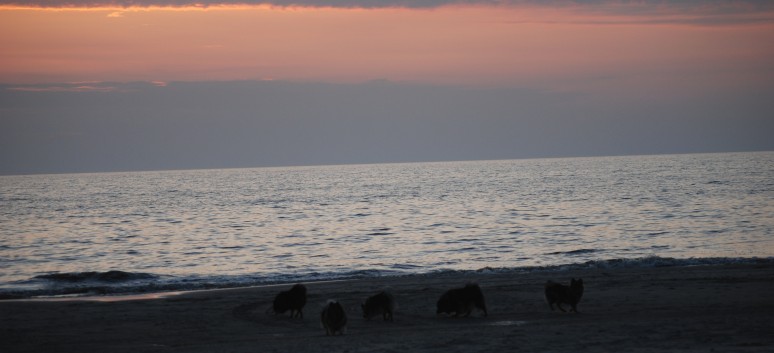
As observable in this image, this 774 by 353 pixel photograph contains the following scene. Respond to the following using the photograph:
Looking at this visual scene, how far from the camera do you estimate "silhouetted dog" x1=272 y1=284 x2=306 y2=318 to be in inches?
661

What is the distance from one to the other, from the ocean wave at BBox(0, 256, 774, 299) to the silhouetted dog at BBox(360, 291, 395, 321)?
1036cm

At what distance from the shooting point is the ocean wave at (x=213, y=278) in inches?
983

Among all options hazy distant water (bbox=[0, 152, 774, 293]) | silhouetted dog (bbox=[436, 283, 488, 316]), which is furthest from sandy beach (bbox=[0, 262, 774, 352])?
hazy distant water (bbox=[0, 152, 774, 293])

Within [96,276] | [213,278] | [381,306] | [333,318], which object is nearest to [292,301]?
[381,306]

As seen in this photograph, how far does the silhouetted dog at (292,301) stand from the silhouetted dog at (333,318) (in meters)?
2.37

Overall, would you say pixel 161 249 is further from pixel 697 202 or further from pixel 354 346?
A: pixel 697 202

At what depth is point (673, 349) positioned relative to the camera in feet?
38.8

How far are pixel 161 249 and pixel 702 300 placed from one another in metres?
28.9

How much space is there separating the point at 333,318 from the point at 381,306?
75.4 inches

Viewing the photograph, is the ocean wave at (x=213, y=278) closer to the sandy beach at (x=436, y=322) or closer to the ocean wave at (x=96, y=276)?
the ocean wave at (x=96, y=276)

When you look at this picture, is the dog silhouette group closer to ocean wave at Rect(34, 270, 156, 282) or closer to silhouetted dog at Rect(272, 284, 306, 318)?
silhouetted dog at Rect(272, 284, 306, 318)

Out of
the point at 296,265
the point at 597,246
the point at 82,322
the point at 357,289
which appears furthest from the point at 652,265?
the point at 82,322

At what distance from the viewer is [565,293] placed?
16.2 metres

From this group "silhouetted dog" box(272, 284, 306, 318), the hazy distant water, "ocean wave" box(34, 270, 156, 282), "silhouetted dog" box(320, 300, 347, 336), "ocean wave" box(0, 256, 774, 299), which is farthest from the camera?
the hazy distant water
